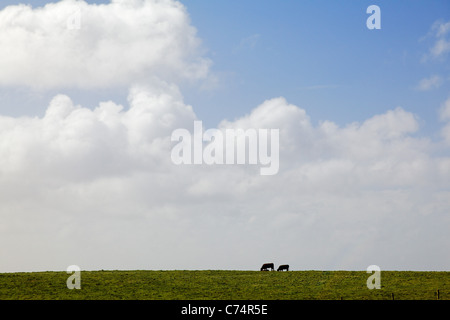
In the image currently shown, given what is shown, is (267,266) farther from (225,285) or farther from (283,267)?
(225,285)

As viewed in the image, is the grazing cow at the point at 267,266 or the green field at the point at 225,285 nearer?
the green field at the point at 225,285

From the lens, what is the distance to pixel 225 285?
5406cm

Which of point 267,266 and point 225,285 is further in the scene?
point 267,266

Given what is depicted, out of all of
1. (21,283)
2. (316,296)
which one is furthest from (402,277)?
(21,283)

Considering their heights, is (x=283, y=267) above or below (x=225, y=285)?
above

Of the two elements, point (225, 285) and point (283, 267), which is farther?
point (283, 267)

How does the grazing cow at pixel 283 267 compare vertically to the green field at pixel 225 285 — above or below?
above

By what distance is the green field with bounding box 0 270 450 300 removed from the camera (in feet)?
159

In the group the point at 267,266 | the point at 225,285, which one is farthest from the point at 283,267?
the point at 225,285

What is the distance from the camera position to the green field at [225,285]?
48.5 meters
